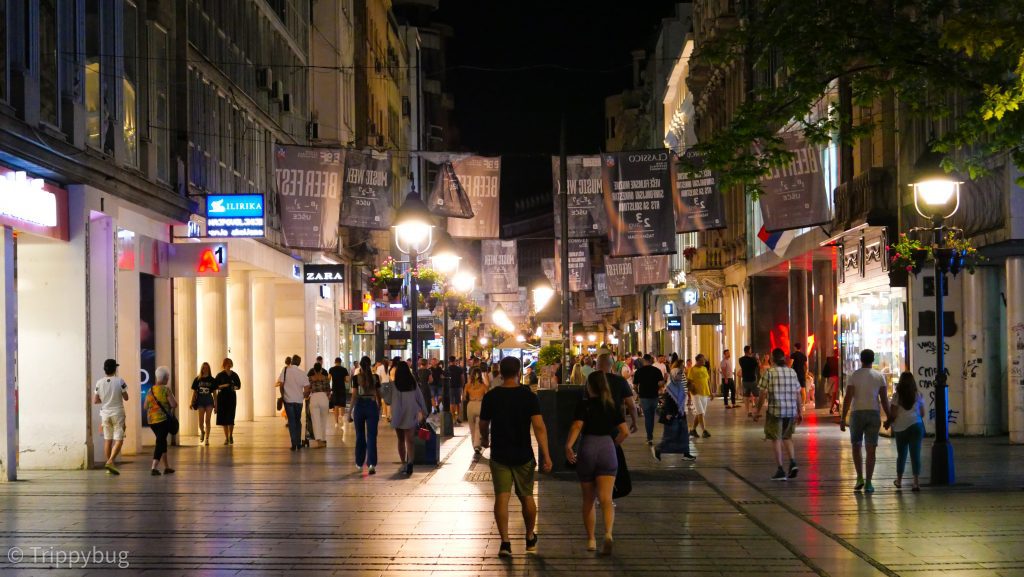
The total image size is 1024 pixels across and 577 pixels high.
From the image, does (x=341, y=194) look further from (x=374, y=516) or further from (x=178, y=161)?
(x=374, y=516)

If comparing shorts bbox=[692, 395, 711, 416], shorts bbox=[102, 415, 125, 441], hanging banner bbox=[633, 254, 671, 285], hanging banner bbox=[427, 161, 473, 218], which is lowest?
shorts bbox=[692, 395, 711, 416]

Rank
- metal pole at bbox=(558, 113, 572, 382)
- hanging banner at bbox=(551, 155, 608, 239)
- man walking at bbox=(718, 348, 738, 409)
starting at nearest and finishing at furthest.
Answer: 1. metal pole at bbox=(558, 113, 572, 382)
2. hanging banner at bbox=(551, 155, 608, 239)
3. man walking at bbox=(718, 348, 738, 409)

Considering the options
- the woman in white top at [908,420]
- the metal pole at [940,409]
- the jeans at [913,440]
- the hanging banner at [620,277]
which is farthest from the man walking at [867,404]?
the hanging banner at [620,277]

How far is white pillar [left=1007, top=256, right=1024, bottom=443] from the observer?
23.9 meters

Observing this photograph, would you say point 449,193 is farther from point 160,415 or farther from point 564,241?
point 160,415

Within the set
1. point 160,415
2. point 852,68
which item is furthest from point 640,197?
point 852,68

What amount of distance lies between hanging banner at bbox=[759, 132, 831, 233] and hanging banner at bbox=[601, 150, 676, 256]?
190 centimetres

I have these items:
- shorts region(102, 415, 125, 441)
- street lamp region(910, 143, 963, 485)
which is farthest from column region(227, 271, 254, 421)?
street lamp region(910, 143, 963, 485)

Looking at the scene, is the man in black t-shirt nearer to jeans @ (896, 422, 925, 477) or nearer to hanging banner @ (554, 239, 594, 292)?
jeans @ (896, 422, 925, 477)

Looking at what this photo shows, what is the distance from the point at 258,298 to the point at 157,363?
1270 cm

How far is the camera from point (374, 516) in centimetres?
1509

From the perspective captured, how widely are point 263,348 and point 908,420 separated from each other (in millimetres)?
27190

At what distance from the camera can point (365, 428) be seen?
21734 mm

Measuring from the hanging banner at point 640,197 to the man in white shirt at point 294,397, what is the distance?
6552 millimetres
